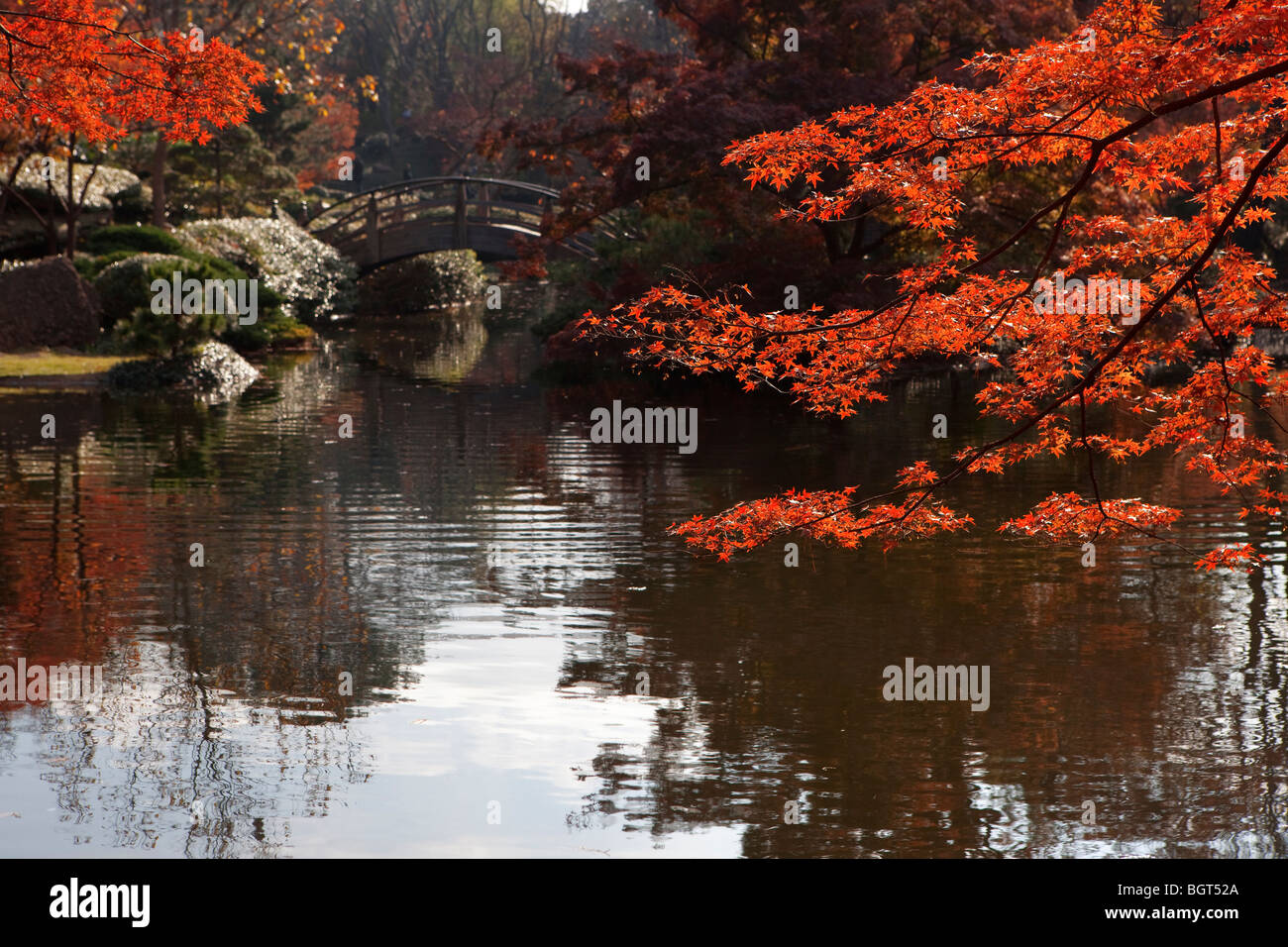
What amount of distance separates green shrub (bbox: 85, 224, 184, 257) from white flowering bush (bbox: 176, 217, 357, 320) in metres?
0.78

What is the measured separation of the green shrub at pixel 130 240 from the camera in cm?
3303

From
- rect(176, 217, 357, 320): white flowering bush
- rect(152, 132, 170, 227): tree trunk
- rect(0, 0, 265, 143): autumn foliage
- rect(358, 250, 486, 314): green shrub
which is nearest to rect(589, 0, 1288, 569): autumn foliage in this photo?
rect(0, 0, 265, 143): autumn foliage

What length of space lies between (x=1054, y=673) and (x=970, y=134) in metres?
3.61

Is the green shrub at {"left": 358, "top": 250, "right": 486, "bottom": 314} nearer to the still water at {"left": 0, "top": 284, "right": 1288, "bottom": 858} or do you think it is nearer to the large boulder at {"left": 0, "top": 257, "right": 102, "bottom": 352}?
the large boulder at {"left": 0, "top": 257, "right": 102, "bottom": 352}

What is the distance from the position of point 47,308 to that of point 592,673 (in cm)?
2265

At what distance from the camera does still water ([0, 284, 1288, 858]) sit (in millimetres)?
7121

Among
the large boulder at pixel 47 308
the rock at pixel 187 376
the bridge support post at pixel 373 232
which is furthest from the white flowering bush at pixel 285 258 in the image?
the rock at pixel 187 376

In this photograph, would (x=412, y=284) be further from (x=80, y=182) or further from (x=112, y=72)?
(x=112, y=72)

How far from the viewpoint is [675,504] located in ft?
49.8

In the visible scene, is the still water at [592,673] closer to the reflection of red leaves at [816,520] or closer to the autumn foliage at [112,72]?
the reflection of red leaves at [816,520]

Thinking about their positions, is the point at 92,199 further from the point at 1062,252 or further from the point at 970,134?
the point at 970,134

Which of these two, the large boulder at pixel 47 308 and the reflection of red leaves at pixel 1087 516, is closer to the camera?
the reflection of red leaves at pixel 1087 516

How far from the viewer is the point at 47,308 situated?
28422 millimetres

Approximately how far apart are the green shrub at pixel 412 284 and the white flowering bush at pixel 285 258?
9.35ft
